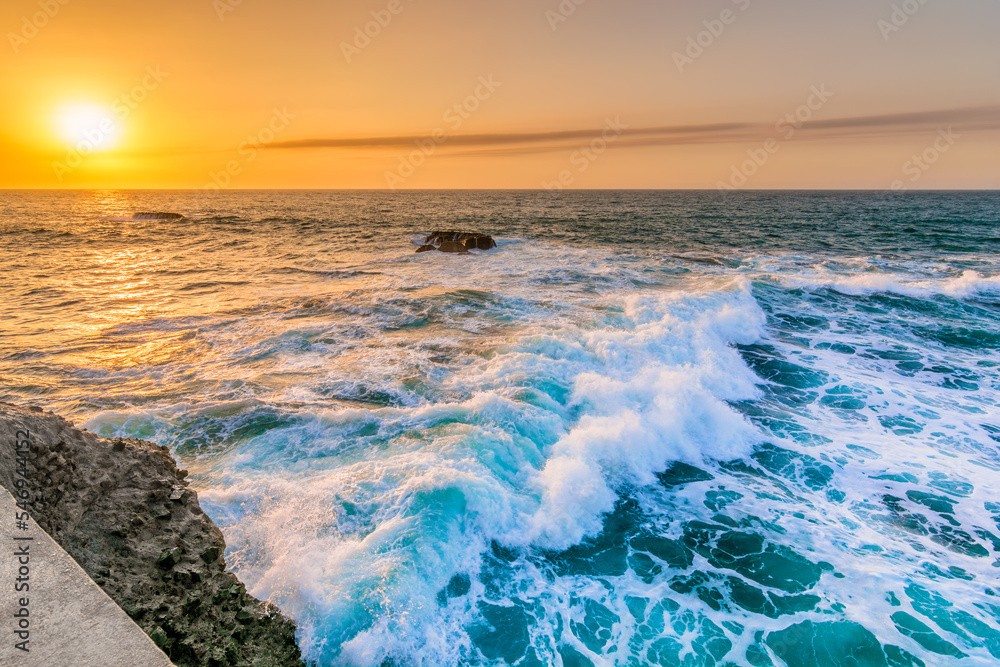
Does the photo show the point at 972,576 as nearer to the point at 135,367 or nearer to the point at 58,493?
the point at 58,493

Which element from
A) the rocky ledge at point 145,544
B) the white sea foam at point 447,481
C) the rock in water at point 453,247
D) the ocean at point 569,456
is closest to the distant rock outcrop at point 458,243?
the rock in water at point 453,247

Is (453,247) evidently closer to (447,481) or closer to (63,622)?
(447,481)

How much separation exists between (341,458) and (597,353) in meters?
5.46

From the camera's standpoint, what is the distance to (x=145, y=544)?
3.37 metres

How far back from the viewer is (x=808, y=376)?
9875 mm

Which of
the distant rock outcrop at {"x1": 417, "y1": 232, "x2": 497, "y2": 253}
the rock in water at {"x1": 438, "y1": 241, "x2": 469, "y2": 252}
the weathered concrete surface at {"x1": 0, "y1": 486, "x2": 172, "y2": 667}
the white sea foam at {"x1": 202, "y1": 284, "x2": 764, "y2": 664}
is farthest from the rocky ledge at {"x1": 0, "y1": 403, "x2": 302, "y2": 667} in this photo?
the distant rock outcrop at {"x1": 417, "y1": 232, "x2": 497, "y2": 253}

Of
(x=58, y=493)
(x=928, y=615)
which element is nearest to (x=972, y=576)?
(x=928, y=615)

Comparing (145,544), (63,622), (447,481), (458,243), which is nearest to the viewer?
(63,622)

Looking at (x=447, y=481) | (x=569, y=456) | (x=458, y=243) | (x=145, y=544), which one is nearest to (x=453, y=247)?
(x=458, y=243)

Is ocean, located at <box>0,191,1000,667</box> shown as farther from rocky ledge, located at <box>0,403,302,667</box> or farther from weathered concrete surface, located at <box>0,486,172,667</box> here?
weathered concrete surface, located at <box>0,486,172,667</box>

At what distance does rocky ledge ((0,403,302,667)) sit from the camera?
2.94m

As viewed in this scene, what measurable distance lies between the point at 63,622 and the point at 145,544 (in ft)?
4.92

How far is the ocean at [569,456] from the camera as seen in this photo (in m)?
4.03

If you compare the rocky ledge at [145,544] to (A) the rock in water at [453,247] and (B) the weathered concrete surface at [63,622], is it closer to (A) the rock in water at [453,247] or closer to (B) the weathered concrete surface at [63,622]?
(B) the weathered concrete surface at [63,622]
